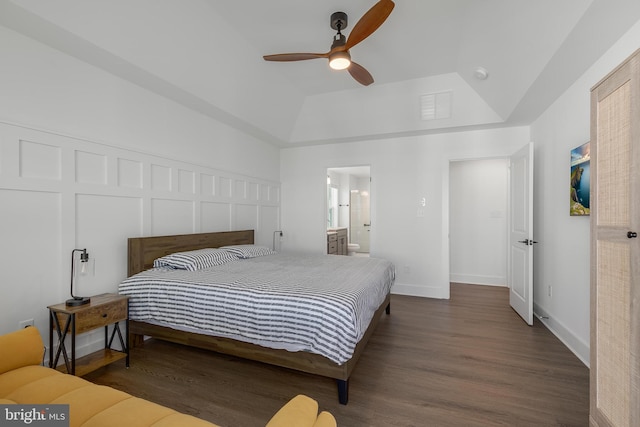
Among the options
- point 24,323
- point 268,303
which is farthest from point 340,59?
point 24,323

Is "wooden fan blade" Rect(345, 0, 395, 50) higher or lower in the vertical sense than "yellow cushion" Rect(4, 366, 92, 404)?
higher

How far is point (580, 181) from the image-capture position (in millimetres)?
2514

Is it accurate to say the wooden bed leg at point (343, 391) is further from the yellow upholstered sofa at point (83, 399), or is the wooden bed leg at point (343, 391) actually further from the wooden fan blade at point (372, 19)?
the wooden fan blade at point (372, 19)

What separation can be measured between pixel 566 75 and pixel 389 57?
67.4 inches

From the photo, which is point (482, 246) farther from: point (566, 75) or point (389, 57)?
point (389, 57)

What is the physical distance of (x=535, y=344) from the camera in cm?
278

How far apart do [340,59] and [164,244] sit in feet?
8.19

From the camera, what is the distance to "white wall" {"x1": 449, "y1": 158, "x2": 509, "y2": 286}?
5.07 meters

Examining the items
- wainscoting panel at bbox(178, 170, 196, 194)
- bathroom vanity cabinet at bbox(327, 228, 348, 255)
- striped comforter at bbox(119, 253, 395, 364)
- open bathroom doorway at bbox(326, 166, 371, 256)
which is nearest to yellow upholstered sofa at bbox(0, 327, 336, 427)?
striped comforter at bbox(119, 253, 395, 364)

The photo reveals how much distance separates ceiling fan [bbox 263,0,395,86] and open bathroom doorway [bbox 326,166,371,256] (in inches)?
236

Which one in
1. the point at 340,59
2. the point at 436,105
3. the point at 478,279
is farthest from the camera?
the point at 478,279

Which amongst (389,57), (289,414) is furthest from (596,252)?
(389,57)

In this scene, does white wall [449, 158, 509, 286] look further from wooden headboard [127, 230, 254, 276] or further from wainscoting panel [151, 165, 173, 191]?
wainscoting panel [151, 165, 173, 191]

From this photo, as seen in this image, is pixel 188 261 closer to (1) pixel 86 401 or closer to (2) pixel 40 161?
(2) pixel 40 161
